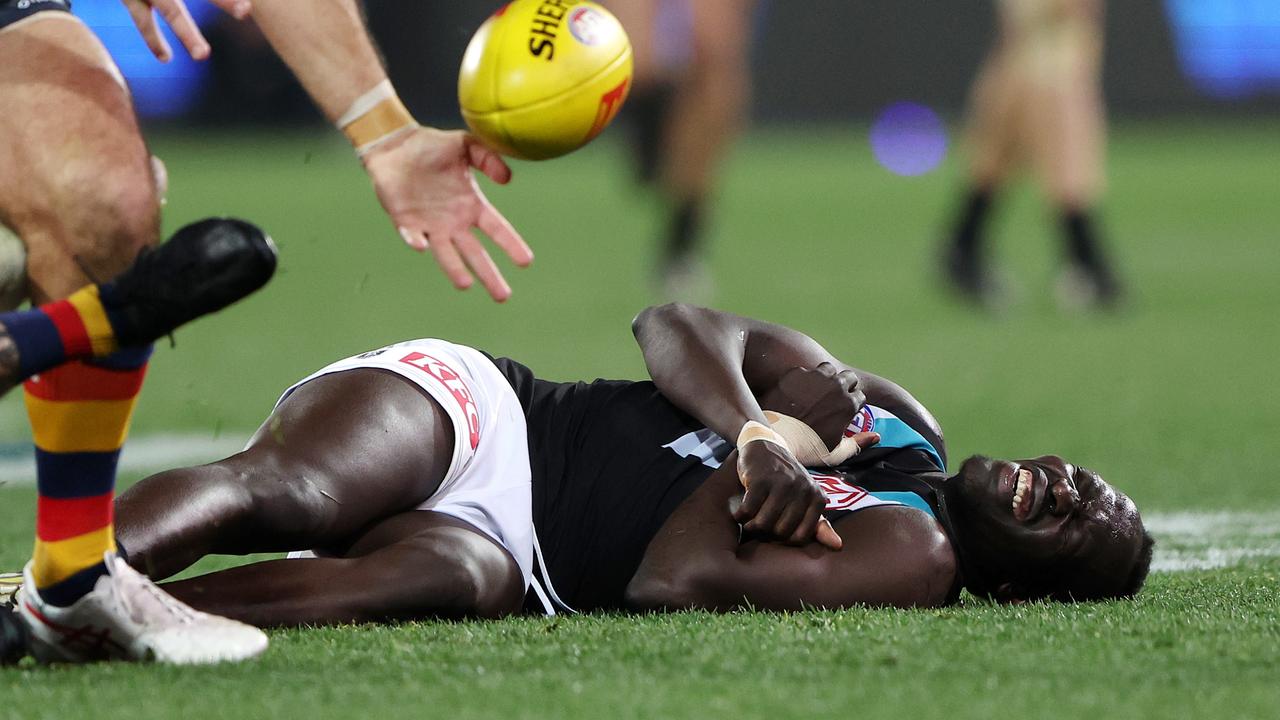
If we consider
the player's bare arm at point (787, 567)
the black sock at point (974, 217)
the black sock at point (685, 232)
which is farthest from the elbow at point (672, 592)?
the black sock at point (685, 232)

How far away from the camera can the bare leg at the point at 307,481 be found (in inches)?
122

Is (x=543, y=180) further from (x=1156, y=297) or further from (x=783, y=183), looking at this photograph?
(x=1156, y=297)

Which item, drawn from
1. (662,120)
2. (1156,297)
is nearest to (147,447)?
(1156,297)

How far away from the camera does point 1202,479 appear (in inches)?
199

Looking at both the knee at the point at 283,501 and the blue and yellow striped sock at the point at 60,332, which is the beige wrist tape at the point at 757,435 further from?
the blue and yellow striped sock at the point at 60,332

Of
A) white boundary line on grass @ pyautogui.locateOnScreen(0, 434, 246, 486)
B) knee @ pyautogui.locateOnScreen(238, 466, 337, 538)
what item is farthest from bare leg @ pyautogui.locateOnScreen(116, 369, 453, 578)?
white boundary line on grass @ pyautogui.locateOnScreen(0, 434, 246, 486)

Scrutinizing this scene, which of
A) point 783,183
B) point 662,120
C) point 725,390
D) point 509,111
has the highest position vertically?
point 509,111

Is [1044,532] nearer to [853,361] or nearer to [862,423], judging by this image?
[862,423]

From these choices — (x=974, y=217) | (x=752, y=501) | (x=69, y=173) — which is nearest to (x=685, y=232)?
(x=974, y=217)

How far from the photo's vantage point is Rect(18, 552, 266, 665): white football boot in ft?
9.16

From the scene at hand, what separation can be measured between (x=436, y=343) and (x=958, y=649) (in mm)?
1306

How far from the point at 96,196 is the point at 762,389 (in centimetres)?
149

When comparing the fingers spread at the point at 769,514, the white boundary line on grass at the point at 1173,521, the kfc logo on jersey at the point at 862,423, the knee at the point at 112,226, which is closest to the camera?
the knee at the point at 112,226

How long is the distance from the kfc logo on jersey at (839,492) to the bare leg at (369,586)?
640 mm
